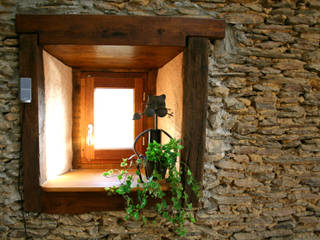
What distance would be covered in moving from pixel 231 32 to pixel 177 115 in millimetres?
810

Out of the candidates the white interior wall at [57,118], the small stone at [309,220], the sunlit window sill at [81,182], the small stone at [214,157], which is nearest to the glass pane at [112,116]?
the white interior wall at [57,118]

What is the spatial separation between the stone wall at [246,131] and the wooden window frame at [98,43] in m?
0.10

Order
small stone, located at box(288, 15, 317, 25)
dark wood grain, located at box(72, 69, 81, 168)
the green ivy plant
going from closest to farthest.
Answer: the green ivy plant < small stone, located at box(288, 15, 317, 25) < dark wood grain, located at box(72, 69, 81, 168)

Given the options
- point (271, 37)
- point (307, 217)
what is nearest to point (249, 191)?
point (307, 217)

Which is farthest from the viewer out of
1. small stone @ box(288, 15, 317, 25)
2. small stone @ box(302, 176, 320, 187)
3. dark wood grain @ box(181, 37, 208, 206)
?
small stone @ box(302, 176, 320, 187)

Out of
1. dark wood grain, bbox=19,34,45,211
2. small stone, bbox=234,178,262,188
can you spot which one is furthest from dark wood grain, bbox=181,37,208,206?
dark wood grain, bbox=19,34,45,211

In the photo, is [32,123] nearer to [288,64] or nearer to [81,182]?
[81,182]

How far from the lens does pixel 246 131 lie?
1.96 metres

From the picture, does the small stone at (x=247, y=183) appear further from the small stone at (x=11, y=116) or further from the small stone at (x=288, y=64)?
the small stone at (x=11, y=116)

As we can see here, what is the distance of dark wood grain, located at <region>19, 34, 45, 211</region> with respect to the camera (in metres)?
1.76

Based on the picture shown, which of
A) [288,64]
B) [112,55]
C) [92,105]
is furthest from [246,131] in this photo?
[92,105]

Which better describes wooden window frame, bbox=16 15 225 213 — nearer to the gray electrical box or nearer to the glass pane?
the gray electrical box

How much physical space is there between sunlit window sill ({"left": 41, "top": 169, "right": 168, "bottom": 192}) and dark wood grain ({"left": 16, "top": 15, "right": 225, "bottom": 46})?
3.64ft

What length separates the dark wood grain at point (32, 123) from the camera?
1764mm
